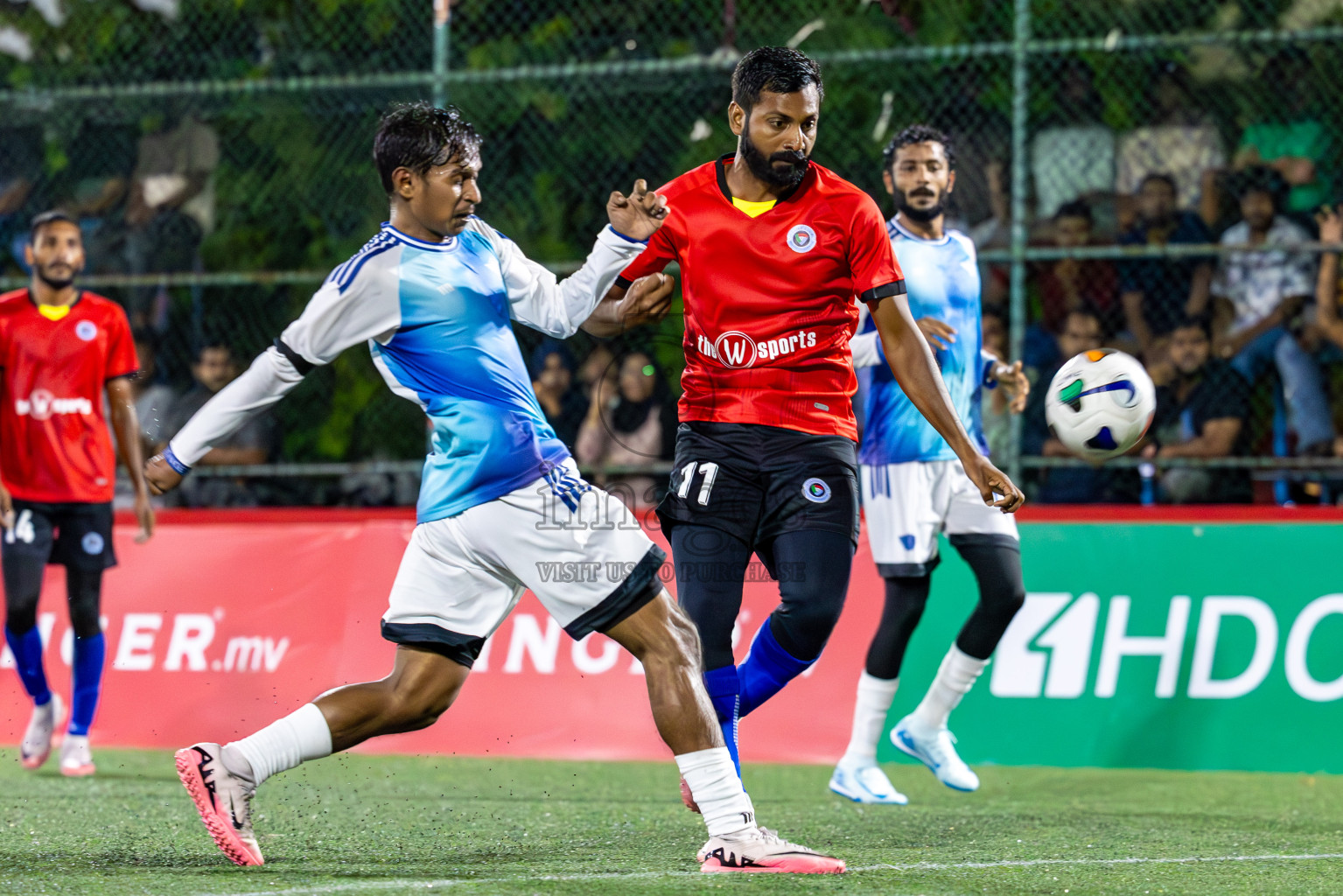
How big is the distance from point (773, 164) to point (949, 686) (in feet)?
8.47

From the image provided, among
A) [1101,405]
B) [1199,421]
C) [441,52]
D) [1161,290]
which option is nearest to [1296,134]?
[1161,290]

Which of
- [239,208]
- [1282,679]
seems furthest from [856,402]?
[239,208]

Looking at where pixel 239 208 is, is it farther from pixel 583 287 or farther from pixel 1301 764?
pixel 1301 764

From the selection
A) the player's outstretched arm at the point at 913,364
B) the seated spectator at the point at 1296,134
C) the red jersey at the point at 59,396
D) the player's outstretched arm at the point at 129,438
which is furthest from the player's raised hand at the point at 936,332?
the red jersey at the point at 59,396

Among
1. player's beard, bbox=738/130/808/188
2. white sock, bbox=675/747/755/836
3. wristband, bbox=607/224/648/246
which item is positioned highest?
player's beard, bbox=738/130/808/188

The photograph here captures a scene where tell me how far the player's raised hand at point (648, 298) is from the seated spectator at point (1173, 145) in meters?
4.72

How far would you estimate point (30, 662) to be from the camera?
754 cm

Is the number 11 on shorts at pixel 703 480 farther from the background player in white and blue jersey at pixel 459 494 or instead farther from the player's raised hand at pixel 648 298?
the background player in white and blue jersey at pixel 459 494

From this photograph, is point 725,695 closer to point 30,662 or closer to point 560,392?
point 30,662

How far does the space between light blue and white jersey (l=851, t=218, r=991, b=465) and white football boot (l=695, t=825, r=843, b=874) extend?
252cm

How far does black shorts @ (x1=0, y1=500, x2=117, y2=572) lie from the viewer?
7.63m

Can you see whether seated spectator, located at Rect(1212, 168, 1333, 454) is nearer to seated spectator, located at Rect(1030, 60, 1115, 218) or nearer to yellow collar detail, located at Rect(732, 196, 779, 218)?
seated spectator, located at Rect(1030, 60, 1115, 218)

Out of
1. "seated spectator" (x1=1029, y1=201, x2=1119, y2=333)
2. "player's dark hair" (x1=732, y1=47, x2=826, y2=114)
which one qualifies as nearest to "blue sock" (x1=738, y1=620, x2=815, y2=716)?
"player's dark hair" (x1=732, y1=47, x2=826, y2=114)

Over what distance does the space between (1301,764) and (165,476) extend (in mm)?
5108
